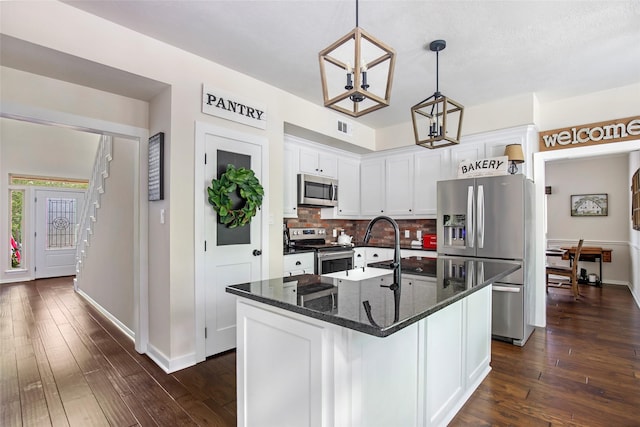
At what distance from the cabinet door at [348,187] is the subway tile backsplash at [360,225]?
32 centimetres

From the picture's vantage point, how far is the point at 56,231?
7520mm

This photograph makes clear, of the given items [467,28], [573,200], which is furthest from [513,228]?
[573,200]

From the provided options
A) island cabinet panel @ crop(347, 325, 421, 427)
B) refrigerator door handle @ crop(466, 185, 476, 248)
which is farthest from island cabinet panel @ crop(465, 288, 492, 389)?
refrigerator door handle @ crop(466, 185, 476, 248)

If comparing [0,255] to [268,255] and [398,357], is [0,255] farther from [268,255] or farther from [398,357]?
[398,357]

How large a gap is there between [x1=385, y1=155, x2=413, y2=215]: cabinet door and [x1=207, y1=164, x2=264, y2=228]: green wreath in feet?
7.94

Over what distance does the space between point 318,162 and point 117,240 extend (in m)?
2.73

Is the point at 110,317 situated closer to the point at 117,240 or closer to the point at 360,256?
the point at 117,240

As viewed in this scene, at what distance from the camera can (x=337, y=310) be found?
127 centimetres

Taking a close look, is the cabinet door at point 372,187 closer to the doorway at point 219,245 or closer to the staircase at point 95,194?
the doorway at point 219,245

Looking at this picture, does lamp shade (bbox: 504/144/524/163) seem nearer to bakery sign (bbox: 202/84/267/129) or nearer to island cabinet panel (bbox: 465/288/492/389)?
island cabinet panel (bbox: 465/288/492/389)

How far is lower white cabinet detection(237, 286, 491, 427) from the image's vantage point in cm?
133

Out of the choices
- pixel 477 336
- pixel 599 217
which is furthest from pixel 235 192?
pixel 599 217

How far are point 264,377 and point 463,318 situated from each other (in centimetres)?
134

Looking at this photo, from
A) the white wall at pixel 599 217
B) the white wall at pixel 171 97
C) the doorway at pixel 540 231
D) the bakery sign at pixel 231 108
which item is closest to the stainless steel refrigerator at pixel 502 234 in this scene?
the doorway at pixel 540 231
